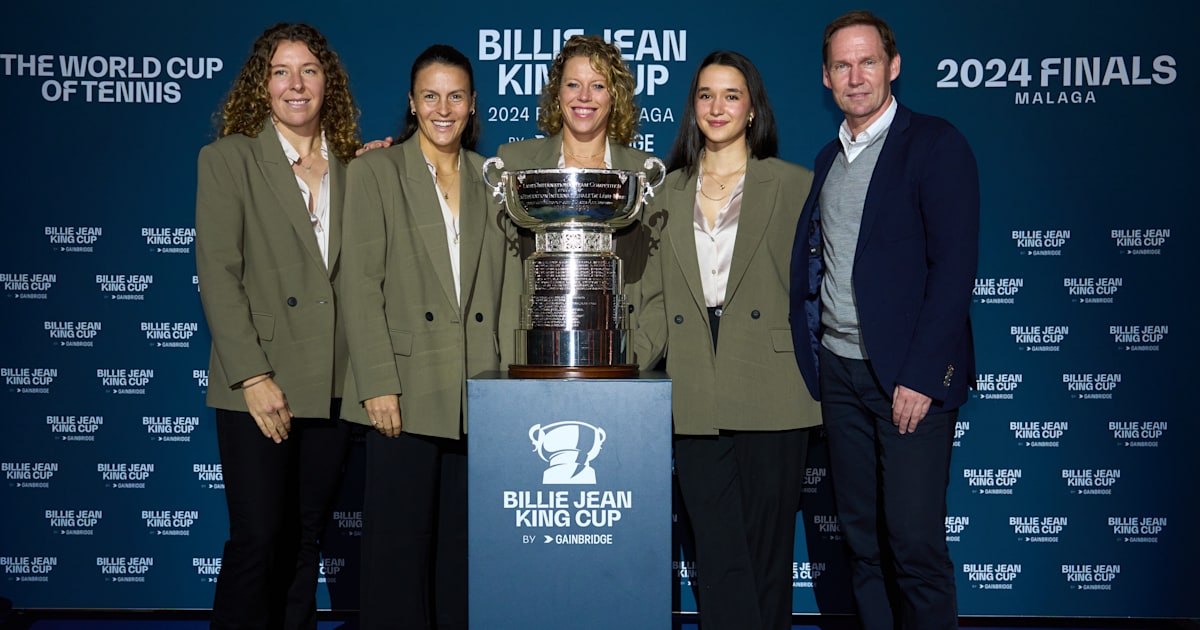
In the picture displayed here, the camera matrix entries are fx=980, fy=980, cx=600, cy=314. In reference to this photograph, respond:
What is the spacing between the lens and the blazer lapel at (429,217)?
9.22ft

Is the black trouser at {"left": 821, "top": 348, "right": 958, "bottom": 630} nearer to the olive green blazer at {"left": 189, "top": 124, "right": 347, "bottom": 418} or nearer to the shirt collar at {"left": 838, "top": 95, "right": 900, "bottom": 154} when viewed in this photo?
the shirt collar at {"left": 838, "top": 95, "right": 900, "bottom": 154}

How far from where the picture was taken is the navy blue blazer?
2707 millimetres

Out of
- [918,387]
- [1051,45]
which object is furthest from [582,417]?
[1051,45]

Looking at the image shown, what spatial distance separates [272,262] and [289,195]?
A: 21cm

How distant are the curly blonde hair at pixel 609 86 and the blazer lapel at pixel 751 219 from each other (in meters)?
0.41

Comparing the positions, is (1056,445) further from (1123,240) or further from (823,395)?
(823,395)

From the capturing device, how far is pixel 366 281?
278 cm

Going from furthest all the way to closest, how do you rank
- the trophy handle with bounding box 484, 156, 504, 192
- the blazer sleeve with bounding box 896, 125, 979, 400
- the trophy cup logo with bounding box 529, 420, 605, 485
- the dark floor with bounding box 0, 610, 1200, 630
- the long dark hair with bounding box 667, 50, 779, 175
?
1. the dark floor with bounding box 0, 610, 1200, 630
2. the long dark hair with bounding box 667, 50, 779, 175
3. the blazer sleeve with bounding box 896, 125, 979, 400
4. the trophy handle with bounding box 484, 156, 504, 192
5. the trophy cup logo with bounding box 529, 420, 605, 485

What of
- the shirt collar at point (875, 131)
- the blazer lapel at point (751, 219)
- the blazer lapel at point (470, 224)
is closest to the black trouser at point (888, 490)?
the blazer lapel at point (751, 219)

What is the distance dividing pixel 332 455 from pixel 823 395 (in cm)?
154

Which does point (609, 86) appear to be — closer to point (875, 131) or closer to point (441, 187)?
point (441, 187)

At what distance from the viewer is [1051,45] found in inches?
151

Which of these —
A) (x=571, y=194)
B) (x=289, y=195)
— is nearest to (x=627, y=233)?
(x=571, y=194)

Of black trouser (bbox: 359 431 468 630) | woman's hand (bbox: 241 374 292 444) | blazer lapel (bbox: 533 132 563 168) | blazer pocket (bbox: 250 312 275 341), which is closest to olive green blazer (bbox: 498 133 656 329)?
blazer lapel (bbox: 533 132 563 168)
